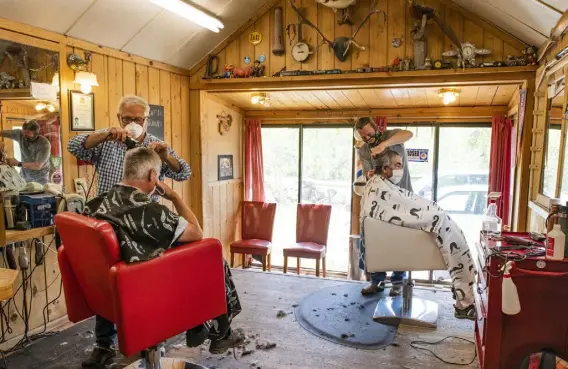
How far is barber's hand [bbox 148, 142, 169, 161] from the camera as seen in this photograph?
2246 mm

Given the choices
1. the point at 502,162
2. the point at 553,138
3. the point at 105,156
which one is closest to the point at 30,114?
the point at 105,156

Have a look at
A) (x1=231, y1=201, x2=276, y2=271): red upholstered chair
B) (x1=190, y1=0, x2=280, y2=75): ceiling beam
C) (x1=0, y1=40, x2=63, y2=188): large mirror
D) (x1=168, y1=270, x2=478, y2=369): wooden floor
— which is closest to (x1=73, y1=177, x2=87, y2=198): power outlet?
(x1=0, y1=40, x2=63, y2=188): large mirror

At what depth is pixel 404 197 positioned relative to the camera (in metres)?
2.54

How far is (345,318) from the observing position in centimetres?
279

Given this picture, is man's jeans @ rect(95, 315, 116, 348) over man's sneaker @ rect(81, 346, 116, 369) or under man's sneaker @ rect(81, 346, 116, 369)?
over

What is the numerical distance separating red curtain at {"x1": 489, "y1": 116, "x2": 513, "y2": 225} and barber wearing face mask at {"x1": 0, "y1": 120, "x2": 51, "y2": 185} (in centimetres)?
422

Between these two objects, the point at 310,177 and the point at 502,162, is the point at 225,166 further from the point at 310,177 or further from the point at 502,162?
the point at 502,162

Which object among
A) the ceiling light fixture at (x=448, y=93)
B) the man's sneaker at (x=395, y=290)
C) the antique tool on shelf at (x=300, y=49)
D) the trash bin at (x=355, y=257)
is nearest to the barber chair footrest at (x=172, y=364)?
the man's sneaker at (x=395, y=290)

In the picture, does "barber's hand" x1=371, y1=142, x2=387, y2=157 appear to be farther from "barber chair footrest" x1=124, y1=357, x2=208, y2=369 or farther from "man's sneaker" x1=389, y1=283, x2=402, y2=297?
"barber chair footrest" x1=124, y1=357, x2=208, y2=369

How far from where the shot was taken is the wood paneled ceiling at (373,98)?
4.02 metres

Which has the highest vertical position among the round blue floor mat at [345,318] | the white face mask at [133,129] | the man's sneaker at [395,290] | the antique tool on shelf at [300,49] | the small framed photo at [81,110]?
the antique tool on shelf at [300,49]

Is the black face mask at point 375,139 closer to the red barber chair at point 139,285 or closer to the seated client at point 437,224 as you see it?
the seated client at point 437,224

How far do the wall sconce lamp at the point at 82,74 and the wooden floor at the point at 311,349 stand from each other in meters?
1.93

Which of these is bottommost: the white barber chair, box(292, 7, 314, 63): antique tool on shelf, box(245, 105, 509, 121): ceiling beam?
the white barber chair
